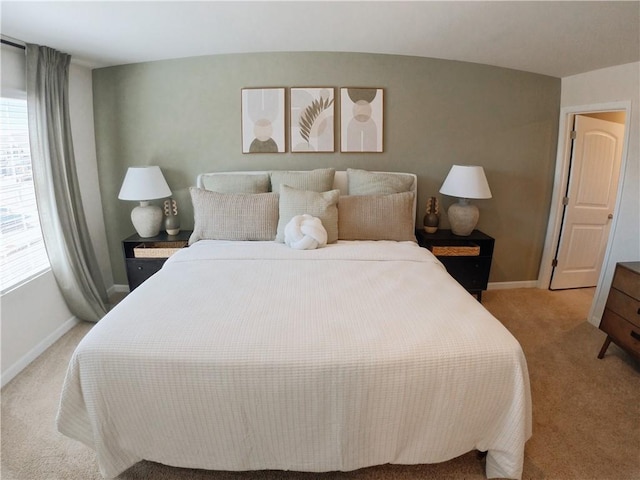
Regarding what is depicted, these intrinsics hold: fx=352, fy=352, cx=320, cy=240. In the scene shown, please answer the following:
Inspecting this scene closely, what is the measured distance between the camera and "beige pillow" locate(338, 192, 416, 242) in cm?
273

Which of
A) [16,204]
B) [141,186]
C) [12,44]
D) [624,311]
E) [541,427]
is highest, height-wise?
[12,44]

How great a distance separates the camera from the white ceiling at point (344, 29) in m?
2.00

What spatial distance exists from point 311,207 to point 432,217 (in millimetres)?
1260

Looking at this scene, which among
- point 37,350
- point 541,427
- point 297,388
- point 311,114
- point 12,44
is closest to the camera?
point 297,388

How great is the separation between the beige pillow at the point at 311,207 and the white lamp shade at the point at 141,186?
3.67 feet

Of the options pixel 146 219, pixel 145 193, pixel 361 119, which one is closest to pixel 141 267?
pixel 146 219

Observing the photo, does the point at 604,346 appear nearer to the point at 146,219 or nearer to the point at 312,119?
the point at 312,119

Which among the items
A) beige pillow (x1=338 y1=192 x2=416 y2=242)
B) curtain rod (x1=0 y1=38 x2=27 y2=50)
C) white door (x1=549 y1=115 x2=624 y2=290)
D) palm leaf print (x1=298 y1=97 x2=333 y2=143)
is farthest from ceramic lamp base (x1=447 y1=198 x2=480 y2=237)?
curtain rod (x1=0 y1=38 x2=27 y2=50)

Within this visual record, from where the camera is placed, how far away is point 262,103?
3135 millimetres

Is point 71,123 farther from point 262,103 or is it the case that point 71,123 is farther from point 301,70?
point 301,70

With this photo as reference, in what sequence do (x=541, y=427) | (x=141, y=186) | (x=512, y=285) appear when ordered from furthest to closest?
1. (x=512, y=285)
2. (x=141, y=186)
3. (x=541, y=427)

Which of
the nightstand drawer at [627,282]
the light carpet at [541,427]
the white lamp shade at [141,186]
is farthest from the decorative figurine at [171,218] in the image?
the nightstand drawer at [627,282]

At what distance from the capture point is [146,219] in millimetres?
3043

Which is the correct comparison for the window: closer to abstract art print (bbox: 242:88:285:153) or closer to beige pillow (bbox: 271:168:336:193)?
abstract art print (bbox: 242:88:285:153)
